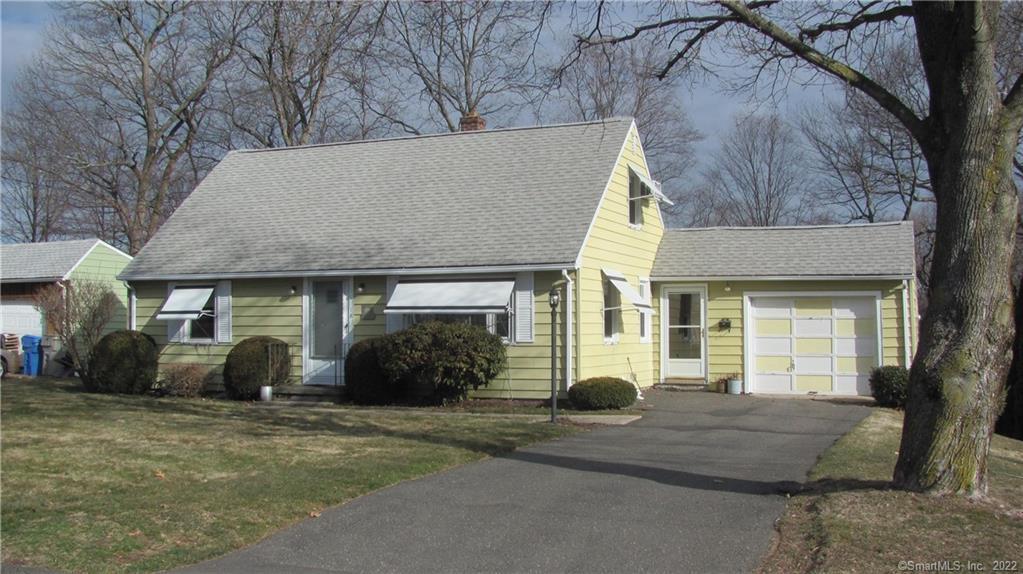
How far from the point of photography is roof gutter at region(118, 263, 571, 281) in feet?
53.6

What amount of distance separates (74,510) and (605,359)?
→ 11.2 meters

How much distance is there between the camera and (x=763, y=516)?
25.4ft

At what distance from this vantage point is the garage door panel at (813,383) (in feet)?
63.2

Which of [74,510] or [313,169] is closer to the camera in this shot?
[74,510]

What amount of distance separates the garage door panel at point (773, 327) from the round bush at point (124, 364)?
43.8 ft

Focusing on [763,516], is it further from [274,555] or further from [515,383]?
[515,383]

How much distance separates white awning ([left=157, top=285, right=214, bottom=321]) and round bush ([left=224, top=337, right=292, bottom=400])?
137 cm

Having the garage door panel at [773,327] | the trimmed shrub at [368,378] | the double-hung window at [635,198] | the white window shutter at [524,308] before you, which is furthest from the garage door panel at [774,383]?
the trimmed shrub at [368,378]

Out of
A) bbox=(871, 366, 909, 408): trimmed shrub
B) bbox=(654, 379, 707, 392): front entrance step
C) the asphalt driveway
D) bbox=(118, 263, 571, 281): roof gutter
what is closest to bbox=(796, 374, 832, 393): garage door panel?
bbox=(871, 366, 909, 408): trimmed shrub

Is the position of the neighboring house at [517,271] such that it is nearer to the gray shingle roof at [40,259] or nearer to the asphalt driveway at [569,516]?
the asphalt driveway at [569,516]

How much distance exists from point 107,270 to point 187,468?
22.5 metres

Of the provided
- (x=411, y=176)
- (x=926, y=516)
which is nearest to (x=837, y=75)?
(x=926, y=516)

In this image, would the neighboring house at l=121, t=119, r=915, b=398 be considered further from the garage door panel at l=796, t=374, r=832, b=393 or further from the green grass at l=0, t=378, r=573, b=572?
the green grass at l=0, t=378, r=573, b=572

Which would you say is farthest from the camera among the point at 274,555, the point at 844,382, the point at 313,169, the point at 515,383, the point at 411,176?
the point at 313,169
